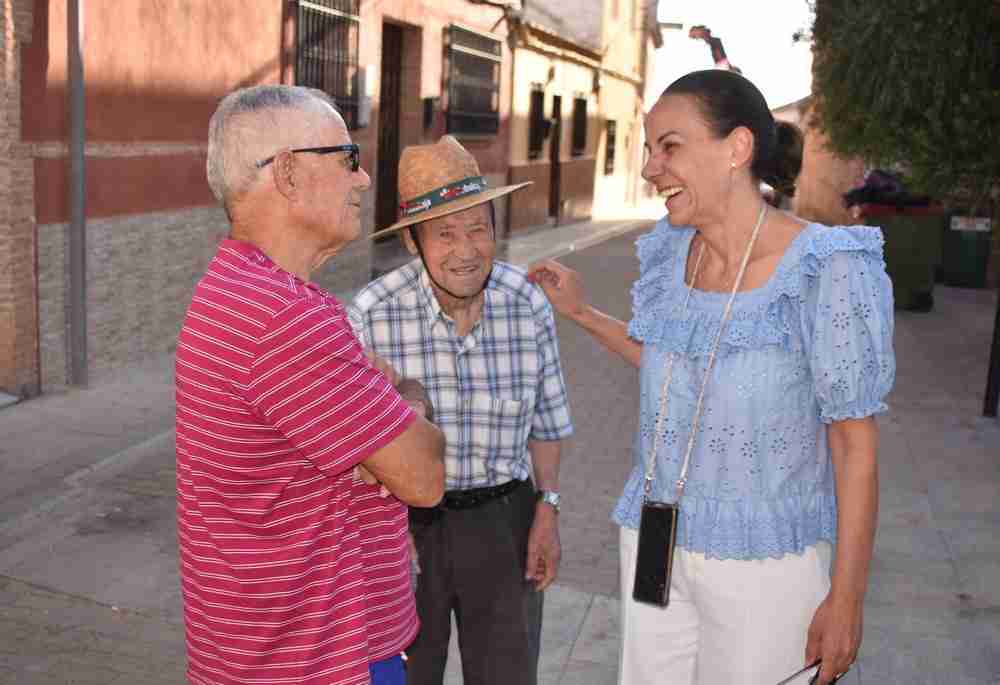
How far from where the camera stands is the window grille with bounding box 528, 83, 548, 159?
2378 cm

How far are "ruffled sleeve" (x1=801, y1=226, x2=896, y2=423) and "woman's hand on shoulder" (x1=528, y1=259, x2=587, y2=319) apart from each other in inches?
29.7

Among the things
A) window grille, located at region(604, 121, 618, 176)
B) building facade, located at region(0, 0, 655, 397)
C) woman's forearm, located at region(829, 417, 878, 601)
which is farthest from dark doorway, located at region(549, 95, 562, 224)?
woman's forearm, located at region(829, 417, 878, 601)

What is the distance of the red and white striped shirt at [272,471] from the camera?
1894 millimetres

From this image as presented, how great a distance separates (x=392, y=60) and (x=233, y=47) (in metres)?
6.19

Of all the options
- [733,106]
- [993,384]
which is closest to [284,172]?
[733,106]

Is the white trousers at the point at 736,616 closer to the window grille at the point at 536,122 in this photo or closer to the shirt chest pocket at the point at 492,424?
the shirt chest pocket at the point at 492,424

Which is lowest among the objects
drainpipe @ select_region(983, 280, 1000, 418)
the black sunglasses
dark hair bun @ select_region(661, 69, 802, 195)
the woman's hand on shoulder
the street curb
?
the street curb

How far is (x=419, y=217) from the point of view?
3004 millimetres

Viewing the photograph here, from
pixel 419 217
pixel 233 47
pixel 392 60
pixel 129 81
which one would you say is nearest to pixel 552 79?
pixel 392 60

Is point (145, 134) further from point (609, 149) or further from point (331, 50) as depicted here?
point (609, 149)

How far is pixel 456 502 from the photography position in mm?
3002

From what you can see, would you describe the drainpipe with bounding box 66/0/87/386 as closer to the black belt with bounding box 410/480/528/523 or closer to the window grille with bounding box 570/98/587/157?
the black belt with bounding box 410/480/528/523

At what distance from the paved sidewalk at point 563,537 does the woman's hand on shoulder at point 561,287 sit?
6.02 ft

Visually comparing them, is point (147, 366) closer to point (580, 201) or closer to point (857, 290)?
point (857, 290)
